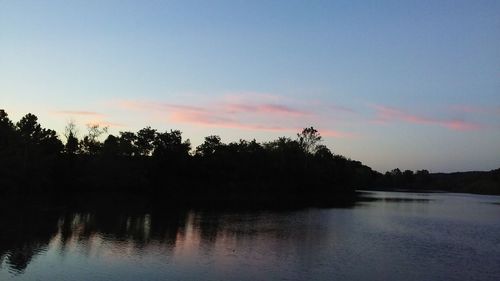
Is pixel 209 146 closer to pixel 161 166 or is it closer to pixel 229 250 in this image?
pixel 161 166

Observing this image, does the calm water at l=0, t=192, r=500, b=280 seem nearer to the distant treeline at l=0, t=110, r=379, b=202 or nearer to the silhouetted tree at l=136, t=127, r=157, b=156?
the distant treeline at l=0, t=110, r=379, b=202

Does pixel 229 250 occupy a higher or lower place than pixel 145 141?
lower

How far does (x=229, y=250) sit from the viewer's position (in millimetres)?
23969

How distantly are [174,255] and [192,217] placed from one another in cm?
1907

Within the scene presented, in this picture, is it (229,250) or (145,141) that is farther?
(145,141)

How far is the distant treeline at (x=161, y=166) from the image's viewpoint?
67.4 m

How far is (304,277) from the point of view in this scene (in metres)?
18.5

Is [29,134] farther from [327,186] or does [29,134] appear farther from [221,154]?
[327,186]

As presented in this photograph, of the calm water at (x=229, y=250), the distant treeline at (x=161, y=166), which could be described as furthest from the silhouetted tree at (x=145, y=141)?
the calm water at (x=229, y=250)

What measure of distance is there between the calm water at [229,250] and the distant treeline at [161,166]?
107ft

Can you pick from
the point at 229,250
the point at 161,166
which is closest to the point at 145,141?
the point at 161,166

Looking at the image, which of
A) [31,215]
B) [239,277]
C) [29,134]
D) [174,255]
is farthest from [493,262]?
[29,134]

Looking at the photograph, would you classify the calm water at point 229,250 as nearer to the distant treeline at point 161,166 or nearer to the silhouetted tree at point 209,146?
the distant treeline at point 161,166

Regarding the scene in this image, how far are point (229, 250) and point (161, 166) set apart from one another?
69.1 m
